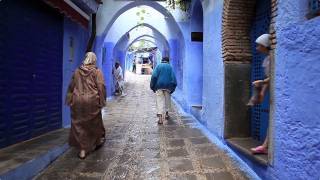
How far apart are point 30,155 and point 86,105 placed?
1.15 meters

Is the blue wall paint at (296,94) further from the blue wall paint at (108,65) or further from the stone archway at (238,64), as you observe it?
the blue wall paint at (108,65)

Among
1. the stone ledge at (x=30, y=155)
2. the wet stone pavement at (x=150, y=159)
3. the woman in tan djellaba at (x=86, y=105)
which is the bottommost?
the wet stone pavement at (x=150, y=159)

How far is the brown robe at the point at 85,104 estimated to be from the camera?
536cm

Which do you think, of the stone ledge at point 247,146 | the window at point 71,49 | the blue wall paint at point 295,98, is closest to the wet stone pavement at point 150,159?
the stone ledge at point 247,146

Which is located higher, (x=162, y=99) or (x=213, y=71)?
(x=213, y=71)

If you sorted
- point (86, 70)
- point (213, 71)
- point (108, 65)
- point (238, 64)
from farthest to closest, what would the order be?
point (108, 65), point (213, 71), point (238, 64), point (86, 70)

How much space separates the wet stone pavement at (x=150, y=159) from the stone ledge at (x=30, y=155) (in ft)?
0.37

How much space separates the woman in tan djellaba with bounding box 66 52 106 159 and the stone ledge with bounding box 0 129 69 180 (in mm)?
357

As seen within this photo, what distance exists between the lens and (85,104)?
5379 mm

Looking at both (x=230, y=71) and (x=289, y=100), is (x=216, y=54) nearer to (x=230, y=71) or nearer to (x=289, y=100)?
(x=230, y=71)

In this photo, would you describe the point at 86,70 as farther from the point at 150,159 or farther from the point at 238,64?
the point at 238,64

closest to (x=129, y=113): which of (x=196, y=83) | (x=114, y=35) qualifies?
(x=196, y=83)

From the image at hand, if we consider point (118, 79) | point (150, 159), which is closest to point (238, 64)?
point (150, 159)

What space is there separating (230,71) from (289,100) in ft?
8.09
